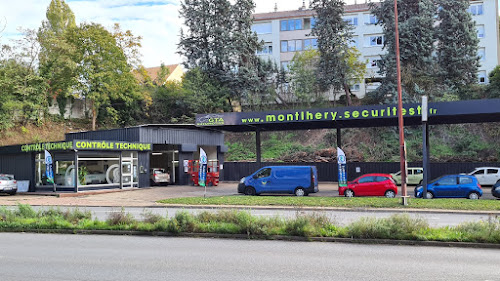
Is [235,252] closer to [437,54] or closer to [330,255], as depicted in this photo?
[330,255]

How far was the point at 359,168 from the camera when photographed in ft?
114

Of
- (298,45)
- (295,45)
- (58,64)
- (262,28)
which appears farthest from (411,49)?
(58,64)

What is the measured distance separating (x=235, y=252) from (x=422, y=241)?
185 inches

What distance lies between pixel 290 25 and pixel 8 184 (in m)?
43.0

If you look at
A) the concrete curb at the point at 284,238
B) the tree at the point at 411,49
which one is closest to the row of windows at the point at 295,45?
the tree at the point at 411,49

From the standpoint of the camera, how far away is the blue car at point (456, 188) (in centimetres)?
2264

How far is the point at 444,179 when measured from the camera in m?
23.3

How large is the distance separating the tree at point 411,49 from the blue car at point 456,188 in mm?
23913

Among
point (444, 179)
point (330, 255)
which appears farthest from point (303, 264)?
point (444, 179)

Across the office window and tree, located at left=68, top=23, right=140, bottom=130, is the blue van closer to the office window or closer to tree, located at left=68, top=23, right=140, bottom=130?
tree, located at left=68, top=23, right=140, bottom=130

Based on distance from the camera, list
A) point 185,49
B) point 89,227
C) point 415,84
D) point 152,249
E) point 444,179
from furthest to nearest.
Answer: point 185,49
point 415,84
point 444,179
point 89,227
point 152,249

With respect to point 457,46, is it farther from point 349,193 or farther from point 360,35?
point 349,193

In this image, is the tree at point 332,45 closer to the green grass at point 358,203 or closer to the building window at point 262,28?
the building window at point 262,28

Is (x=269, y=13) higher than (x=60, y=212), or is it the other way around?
(x=269, y=13)
